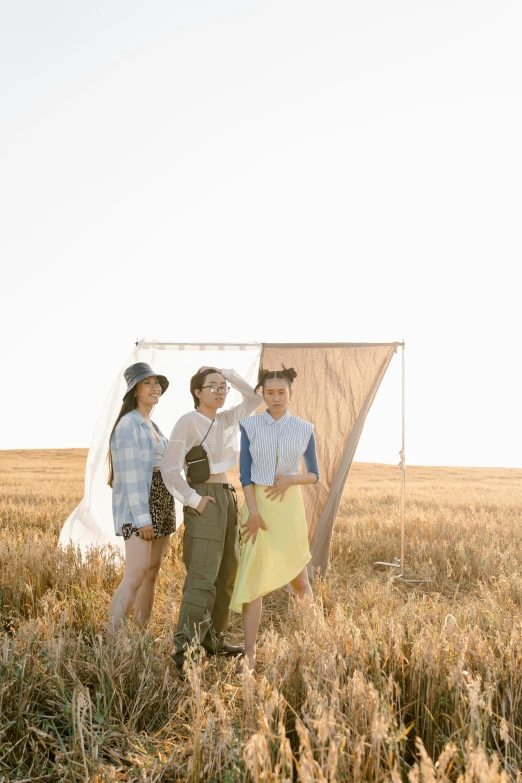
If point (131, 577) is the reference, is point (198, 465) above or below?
above

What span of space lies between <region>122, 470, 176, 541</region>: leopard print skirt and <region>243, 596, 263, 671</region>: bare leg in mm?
744

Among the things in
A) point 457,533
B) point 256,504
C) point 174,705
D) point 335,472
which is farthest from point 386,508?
point 174,705

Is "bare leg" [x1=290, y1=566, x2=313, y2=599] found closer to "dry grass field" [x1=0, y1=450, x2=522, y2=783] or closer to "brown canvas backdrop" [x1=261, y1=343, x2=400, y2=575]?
"dry grass field" [x1=0, y1=450, x2=522, y2=783]

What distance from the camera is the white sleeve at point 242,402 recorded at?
14.4ft

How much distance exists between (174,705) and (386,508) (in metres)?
9.46

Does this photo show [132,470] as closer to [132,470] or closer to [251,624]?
[132,470]

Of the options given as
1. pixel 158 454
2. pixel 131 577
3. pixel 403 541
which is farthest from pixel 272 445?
pixel 403 541

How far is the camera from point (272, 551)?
4.20 m

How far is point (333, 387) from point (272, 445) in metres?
2.50

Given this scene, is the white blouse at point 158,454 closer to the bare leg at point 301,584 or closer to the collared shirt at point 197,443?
the collared shirt at point 197,443

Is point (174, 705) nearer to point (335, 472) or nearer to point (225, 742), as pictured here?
point (225, 742)


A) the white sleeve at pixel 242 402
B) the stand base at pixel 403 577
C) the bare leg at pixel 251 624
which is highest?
the white sleeve at pixel 242 402

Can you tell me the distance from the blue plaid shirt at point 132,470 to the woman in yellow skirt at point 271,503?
638 mm

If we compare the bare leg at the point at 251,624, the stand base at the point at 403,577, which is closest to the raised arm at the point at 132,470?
the bare leg at the point at 251,624
